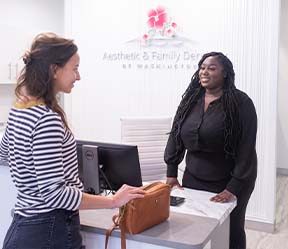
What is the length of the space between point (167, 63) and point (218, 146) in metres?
1.75

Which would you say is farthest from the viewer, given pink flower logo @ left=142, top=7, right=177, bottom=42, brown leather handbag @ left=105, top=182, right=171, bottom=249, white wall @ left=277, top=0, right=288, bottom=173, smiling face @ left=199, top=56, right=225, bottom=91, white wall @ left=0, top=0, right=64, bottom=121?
white wall @ left=277, top=0, right=288, bottom=173

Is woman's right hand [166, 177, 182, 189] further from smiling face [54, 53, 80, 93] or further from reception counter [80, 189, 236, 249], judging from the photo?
smiling face [54, 53, 80, 93]

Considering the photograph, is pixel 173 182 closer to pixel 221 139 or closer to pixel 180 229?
pixel 221 139

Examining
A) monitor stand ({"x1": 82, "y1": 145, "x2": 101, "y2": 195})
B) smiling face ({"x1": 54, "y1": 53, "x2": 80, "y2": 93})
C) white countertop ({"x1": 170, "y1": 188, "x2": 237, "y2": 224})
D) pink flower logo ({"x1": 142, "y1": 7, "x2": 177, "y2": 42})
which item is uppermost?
pink flower logo ({"x1": 142, "y1": 7, "x2": 177, "y2": 42})

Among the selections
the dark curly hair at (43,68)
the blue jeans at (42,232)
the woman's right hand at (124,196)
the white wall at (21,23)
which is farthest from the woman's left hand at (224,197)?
the white wall at (21,23)

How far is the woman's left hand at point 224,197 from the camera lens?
2.12 m

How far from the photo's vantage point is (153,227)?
167cm

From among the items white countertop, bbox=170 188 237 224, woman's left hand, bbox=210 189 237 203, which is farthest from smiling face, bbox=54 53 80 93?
woman's left hand, bbox=210 189 237 203

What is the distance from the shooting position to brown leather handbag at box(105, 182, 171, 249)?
1555mm

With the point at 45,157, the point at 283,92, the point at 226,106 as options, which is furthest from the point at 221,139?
the point at 283,92

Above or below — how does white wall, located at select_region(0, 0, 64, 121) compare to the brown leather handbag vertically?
above

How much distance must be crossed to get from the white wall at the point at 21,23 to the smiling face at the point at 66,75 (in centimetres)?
316

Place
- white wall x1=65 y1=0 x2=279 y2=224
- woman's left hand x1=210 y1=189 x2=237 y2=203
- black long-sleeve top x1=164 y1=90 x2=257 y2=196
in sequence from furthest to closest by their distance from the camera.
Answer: white wall x1=65 y1=0 x2=279 y2=224
black long-sleeve top x1=164 y1=90 x2=257 y2=196
woman's left hand x1=210 y1=189 x2=237 y2=203

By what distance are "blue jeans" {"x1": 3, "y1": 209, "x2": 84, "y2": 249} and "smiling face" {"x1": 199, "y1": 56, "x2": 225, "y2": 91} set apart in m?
1.29
